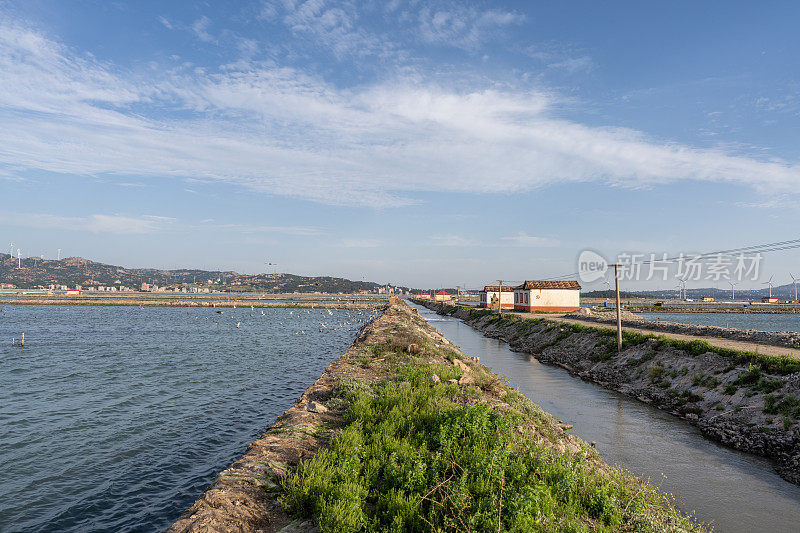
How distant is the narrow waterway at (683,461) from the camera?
11281 millimetres

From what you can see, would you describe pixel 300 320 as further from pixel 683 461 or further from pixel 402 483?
pixel 402 483

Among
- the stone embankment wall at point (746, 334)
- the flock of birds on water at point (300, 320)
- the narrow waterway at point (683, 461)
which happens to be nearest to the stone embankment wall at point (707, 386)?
the narrow waterway at point (683, 461)

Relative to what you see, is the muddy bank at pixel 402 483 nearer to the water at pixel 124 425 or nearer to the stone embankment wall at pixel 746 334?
the water at pixel 124 425

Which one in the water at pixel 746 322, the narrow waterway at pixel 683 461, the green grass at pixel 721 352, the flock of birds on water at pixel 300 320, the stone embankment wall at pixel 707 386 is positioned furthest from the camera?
the flock of birds on water at pixel 300 320

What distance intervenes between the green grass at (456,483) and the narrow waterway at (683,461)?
223cm

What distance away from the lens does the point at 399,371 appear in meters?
19.7

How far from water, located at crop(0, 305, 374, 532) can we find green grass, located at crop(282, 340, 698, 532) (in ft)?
19.5

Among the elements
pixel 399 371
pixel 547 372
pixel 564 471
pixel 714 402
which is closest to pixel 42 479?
pixel 399 371

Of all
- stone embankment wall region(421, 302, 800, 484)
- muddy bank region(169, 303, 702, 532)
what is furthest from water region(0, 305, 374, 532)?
stone embankment wall region(421, 302, 800, 484)

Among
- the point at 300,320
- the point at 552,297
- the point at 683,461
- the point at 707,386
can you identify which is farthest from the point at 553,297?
the point at 683,461

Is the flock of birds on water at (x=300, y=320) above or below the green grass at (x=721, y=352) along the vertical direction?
below

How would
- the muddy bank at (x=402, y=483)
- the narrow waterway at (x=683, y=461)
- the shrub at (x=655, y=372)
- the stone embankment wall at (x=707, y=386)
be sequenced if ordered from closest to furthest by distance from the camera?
the muddy bank at (x=402, y=483) → the narrow waterway at (x=683, y=461) → the stone embankment wall at (x=707, y=386) → the shrub at (x=655, y=372)

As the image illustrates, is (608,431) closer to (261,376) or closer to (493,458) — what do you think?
(493,458)

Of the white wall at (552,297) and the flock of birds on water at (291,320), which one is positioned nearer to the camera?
the flock of birds on water at (291,320)
